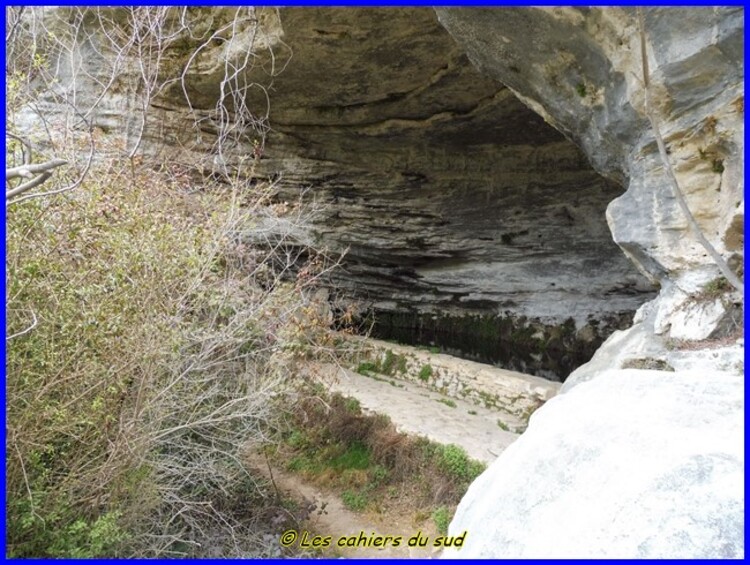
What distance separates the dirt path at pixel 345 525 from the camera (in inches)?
170

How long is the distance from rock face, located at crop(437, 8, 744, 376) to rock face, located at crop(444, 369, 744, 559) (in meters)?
2.17

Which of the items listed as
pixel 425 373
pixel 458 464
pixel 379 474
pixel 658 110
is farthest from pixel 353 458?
pixel 658 110

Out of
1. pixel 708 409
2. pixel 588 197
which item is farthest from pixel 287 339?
pixel 588 197

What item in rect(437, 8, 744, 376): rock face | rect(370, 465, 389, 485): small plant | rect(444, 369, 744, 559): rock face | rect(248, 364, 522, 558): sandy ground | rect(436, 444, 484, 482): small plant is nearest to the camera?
rect(444, 369, 744, 559): rock face

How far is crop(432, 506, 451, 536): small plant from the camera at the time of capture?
4.35 m

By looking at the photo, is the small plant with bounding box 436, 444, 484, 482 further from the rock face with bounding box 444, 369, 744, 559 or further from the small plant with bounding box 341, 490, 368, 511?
the rock face with bounding box 444, 369, 744, 559

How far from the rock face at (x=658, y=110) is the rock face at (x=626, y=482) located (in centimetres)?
217

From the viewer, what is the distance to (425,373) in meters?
7.81

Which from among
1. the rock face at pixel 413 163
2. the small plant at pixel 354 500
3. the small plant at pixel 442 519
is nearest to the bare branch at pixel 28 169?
the rock face at pixel 413 163

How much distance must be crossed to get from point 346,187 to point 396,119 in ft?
6.86

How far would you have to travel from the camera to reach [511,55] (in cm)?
385

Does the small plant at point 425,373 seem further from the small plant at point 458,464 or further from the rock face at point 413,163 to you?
the rock face at point 413,163

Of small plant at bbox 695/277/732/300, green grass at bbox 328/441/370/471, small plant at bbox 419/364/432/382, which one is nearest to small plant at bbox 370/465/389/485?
green grass at bbox 328/441/370/471

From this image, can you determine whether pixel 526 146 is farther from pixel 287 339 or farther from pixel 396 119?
pixel 287 339
